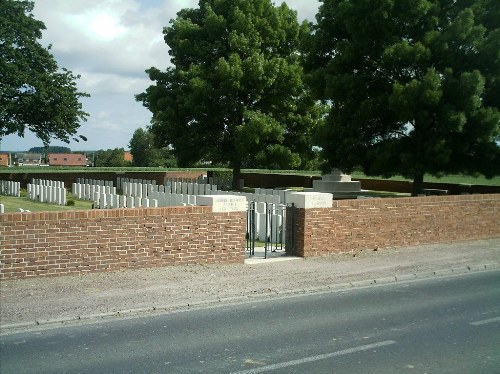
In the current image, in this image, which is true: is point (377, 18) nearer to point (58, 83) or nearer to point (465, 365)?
point (465, 365)

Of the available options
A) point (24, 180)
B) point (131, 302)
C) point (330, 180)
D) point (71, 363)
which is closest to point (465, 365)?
point (71, 363)

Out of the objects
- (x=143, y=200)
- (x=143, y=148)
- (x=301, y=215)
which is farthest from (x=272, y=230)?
(x=143, y=148)

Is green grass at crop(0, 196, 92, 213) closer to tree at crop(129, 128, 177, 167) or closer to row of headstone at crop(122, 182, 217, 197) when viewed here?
row of headstone at crop(122, 182, 217, 197)

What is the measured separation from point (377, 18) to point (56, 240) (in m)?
15.4

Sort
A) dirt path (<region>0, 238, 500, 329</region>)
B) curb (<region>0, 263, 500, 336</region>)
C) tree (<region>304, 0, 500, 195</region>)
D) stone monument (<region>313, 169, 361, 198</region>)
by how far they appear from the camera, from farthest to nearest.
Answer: stone monument (<region>313, 169, 361, 198</region>)
tree (<region>304, 0, 500, 195</region>)
dirt path (<region>0, 238, 500, 329</region>)
curb (<region>0, 263, 500, 336</region>)

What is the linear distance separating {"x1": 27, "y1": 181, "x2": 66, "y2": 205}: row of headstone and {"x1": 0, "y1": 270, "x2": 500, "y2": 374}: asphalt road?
64.6 ft

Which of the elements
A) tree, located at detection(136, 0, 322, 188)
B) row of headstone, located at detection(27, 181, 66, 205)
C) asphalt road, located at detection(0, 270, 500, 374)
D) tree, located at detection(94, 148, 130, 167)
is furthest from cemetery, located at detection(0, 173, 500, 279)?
tree, located at detection(94, 148, 130, 167)

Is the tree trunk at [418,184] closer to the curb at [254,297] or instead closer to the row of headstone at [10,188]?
the curb at [254,297]

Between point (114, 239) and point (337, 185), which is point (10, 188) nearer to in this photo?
point (337, 185)

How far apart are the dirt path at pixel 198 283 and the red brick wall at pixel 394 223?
46 cm

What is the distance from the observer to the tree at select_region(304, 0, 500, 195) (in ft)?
66.0

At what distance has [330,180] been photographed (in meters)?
32.3

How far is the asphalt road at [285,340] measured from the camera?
6.17m

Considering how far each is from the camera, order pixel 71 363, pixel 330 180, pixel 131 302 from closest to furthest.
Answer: pixel 71 363 < pixel 131 302 < pixel 330 180
